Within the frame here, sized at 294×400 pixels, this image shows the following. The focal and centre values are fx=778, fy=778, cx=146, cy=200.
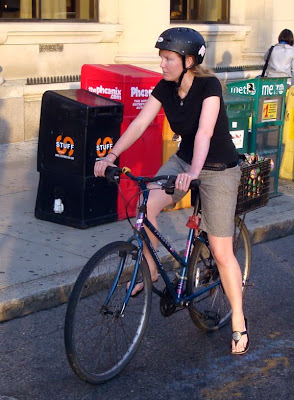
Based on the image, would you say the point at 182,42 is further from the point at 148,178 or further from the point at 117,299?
the point at 117,299

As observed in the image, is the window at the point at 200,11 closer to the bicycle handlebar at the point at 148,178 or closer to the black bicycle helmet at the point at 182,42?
the black bicycle helmet at the point at 182,42

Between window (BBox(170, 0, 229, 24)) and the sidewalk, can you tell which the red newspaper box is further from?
window (BBox(170, 0, 229, 24))

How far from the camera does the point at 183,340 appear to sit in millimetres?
4895

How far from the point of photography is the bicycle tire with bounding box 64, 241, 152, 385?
3971mm

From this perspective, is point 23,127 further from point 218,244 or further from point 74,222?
point 218,244

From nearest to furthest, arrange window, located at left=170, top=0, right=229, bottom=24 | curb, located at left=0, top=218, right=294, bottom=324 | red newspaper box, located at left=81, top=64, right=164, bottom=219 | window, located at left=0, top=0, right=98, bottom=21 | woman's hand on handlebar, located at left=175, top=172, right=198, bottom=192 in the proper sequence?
woman's hand on handlebar, located at left=175, top=172, right=198, bottom=192 → curb, located at left=0, top=218, right=294, bottom=324 → red newspaper box, located at left=81, top=64, right=164, bottom=219 → window, located at left=0, top=0, right=98, bottom=21 → window, located at left=170, top=0, right=229, bottom=24

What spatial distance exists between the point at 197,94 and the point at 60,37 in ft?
26.2

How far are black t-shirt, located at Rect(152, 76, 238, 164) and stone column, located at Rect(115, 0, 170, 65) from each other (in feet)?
26.6

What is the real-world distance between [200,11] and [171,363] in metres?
11.7

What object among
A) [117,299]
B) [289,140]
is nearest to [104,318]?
[117,299]

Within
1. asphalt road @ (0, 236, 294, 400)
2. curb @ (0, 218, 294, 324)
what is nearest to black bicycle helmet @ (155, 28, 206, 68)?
asphalt road @ (0, 236, 294, 400)

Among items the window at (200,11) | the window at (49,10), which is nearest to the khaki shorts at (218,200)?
the window at (49,10)

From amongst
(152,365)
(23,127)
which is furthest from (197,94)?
(23,127)

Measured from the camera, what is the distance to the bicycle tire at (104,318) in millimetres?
3971
